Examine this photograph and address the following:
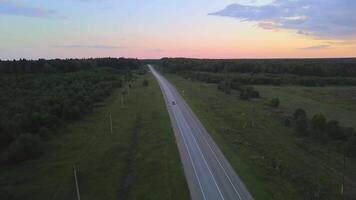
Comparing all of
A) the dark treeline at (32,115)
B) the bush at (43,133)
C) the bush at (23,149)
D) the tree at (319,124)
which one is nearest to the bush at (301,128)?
the tree at (319,124)

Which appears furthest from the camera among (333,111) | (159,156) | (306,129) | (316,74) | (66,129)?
(316,74)

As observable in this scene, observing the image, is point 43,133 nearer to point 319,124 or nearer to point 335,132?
point 319,124

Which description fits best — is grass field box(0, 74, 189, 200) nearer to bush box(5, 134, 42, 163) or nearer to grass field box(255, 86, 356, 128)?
bush box(5, 134, 42, 163)

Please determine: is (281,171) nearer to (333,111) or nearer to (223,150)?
(223,150)

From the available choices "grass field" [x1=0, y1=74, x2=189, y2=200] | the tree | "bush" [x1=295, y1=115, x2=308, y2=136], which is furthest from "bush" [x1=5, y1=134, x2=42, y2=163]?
the tree

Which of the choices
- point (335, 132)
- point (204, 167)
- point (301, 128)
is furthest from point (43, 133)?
point (335, 132)

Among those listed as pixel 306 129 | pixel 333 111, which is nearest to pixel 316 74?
pixel 333 111
